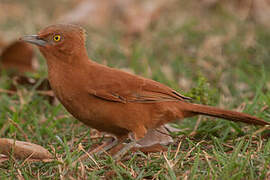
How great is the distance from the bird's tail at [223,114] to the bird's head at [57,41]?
43.4 inches

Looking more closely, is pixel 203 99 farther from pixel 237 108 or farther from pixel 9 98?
pixel 9 98

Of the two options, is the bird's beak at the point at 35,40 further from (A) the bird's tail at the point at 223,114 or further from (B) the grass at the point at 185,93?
(A) the bird's tail at the point at 223,114

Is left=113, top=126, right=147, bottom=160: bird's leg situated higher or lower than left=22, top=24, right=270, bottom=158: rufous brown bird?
lower

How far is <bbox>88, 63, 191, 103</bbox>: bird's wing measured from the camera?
3.78 meters

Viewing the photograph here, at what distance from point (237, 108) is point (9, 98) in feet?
8.40

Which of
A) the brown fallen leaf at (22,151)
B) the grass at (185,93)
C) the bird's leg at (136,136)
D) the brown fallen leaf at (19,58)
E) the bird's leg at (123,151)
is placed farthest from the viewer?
the brown fallen leaf at (19,58)

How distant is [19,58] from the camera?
241 inches

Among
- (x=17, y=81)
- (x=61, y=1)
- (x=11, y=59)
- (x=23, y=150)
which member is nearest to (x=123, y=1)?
(x=61, y=1)

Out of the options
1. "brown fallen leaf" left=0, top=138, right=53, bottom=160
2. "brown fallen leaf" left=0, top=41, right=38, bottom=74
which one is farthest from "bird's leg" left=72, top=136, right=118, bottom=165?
"brown fallen leaf" left=0, top=41, right=38, bottom=74

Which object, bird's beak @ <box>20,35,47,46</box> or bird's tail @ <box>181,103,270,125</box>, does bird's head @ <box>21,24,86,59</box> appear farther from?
bird's tail @ <box>181,103,270,125</box>

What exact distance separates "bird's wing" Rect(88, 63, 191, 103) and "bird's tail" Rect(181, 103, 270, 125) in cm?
11

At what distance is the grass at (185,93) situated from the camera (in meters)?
3.31

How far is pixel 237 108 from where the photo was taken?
4.80 m

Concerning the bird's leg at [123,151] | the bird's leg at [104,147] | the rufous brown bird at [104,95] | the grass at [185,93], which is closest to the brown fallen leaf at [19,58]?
the grass at [185,93]
